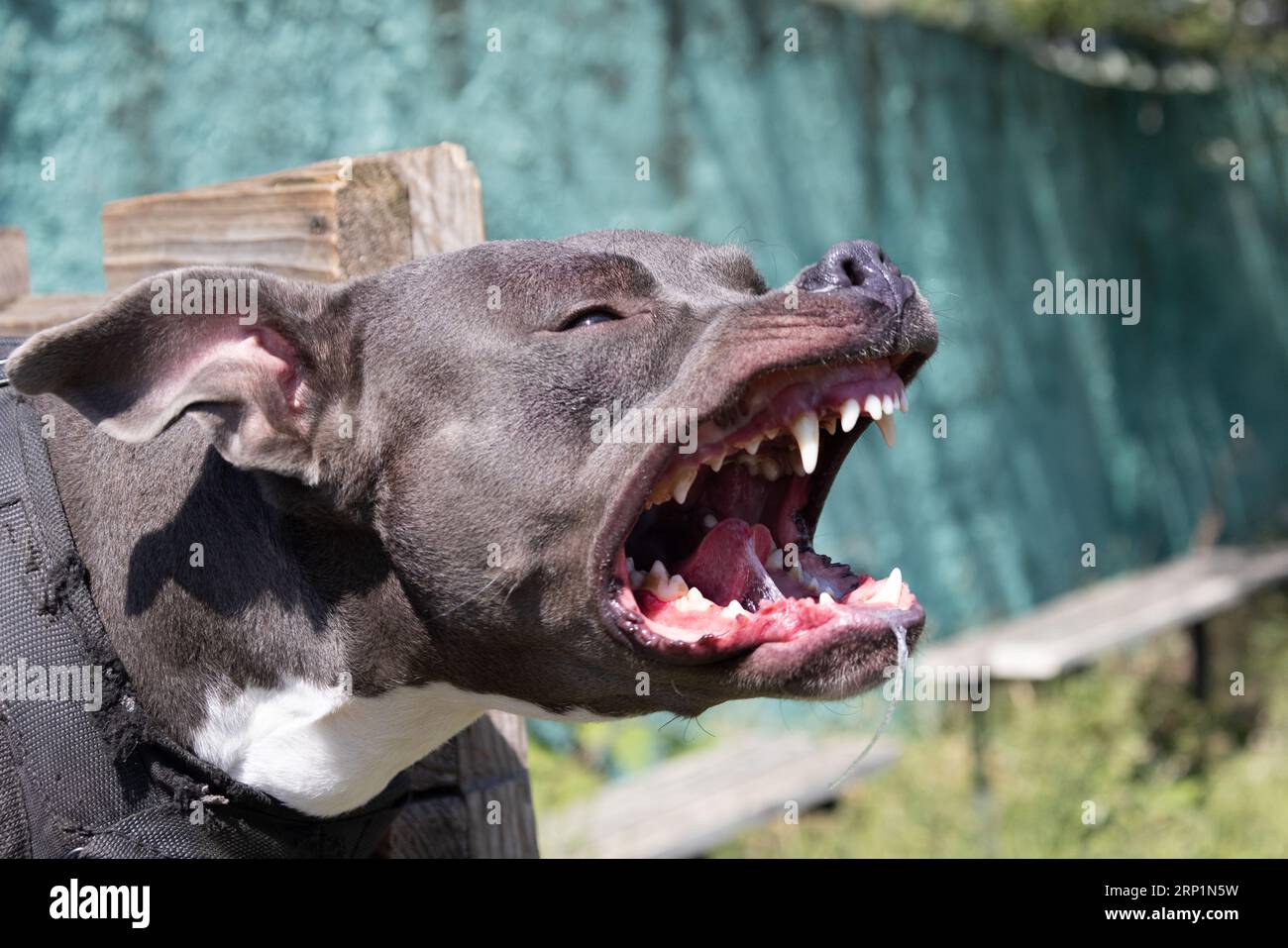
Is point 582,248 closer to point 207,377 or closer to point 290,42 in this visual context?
point 207,377

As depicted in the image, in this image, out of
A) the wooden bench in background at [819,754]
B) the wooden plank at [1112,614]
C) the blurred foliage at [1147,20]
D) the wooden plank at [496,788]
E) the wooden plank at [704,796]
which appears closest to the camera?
the wooden plank at [496,788]

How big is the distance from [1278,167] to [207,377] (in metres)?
10.6

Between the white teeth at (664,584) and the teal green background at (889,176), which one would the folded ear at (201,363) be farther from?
the teal green background at (889,176)

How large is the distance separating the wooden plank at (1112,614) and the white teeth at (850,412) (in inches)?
153

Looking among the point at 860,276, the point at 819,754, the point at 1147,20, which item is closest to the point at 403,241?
the point at 860,276

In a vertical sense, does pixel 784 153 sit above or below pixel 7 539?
above

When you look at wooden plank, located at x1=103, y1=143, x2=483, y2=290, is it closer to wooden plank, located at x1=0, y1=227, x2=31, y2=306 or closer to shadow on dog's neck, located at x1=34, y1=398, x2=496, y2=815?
shadow on dog's neck, located at x1=34, y1=398, x2=496, y2=815

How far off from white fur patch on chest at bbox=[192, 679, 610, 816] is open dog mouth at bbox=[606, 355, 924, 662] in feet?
0.92

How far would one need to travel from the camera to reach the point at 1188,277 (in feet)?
33.7

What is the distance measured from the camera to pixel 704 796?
5.42m

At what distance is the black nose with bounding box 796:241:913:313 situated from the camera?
232cm

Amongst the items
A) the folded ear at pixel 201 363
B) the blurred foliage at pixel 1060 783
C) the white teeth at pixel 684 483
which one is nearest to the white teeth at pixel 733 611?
the white teeth at pixel 684 483

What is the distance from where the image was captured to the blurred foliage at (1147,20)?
9.55 metres
